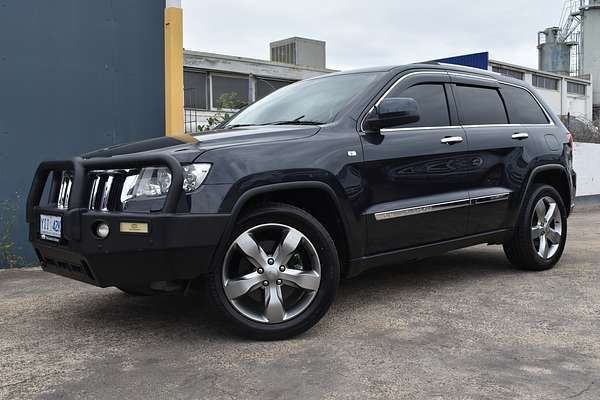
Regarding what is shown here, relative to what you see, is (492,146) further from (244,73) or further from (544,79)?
(544,79)

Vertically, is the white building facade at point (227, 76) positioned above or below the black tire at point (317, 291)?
above

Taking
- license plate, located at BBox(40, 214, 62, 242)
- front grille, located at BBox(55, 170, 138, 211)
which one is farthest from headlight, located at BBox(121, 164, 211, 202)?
license plate, located at BBox(40, 214, 62, 242)

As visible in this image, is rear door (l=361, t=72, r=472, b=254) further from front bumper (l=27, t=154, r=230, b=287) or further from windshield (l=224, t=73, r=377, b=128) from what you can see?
front bumper (l=27, t=154, r=230, b=287)

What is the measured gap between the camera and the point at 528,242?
17.6 ft

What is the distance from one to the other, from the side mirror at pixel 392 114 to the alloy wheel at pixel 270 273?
1002 mm

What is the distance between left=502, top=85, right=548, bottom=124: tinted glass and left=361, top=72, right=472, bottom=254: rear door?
909 millimetres

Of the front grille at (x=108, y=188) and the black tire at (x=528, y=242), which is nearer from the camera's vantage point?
the front grille at (x=108, y=188)

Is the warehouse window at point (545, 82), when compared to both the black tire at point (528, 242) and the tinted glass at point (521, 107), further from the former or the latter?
the black tire at point (528, 242)

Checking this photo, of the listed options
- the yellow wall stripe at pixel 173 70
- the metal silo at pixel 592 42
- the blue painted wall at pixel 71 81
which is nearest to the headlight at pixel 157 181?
the blue painted wall at pixel 71 81

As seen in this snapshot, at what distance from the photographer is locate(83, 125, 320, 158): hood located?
3.48 m

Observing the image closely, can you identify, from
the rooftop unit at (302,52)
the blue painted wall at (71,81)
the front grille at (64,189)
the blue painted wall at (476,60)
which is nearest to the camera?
the front grille at (64,189)

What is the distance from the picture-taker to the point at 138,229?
323 centimetres

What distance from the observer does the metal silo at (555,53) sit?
52316 mm


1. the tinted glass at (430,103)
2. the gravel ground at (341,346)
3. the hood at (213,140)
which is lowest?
the gravel ground at (341,346)
